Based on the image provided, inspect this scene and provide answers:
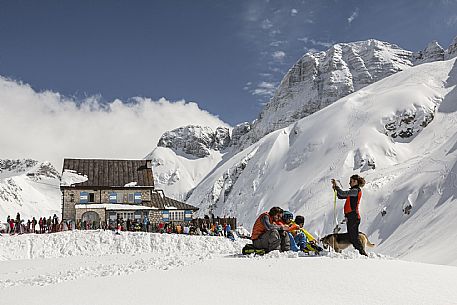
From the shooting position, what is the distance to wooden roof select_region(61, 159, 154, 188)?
4431 centimetres

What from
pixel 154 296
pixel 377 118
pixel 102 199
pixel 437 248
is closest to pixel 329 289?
pixel 154 296

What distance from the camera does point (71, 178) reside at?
44.0 meters

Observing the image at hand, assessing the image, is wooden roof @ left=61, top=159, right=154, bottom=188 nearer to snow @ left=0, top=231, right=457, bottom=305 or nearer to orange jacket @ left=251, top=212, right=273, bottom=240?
orange jacket @ left=251, top=212, right=273, bottom=240

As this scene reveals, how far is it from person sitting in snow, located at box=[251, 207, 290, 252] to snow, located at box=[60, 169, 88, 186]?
3476cm

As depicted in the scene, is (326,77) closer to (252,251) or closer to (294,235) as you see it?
(294,235)

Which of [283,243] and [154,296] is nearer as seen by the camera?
[154,296]

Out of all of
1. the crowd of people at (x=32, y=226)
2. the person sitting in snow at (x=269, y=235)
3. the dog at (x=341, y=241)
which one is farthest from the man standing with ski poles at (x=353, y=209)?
the crowd of people at (x=32, y=226)

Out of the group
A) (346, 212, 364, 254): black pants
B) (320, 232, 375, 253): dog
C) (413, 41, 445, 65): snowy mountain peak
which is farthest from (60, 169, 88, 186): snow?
(413, 41, 445, 65): snowy mountain peak

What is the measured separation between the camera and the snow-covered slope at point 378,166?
37.8m

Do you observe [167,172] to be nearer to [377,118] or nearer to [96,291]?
[377,118]

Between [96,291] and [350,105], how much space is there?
81083mm

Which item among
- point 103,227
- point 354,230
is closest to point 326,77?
point 103,227

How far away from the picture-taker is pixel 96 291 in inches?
321

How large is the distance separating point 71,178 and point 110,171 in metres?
3.95
